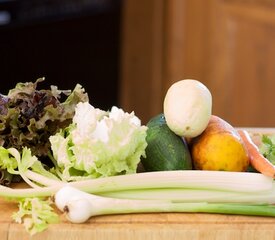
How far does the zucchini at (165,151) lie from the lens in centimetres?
123

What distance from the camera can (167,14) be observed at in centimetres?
338

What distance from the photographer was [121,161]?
1180mm

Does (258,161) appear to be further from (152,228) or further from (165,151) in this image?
(152,228)

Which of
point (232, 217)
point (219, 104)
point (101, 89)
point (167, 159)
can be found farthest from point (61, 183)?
point (101, 89)

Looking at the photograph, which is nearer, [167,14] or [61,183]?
[61,183]

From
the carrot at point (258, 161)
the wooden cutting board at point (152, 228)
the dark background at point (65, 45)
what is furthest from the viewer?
the dark background at point (65, 45)

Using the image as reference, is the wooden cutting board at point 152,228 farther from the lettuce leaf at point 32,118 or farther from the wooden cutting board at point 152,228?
the lettuce leaf at point 32,118

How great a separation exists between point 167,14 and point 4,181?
7.43 feet

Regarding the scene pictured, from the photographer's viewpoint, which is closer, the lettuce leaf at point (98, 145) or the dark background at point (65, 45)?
the lettuce leaf at point (98, 145)

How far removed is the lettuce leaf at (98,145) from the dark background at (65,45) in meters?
2.98

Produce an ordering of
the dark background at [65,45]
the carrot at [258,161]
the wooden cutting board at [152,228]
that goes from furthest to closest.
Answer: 1. the dark background at [65,45]
2. the carrot at [258,161]
3. the wooden cutting board at [152,228]

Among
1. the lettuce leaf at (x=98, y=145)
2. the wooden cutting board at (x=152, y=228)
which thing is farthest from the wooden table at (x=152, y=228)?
the lettuce leaf at (x=98, y=145)

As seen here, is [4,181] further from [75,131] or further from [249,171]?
[249,171]

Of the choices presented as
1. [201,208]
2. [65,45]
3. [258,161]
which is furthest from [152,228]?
[65,45]
